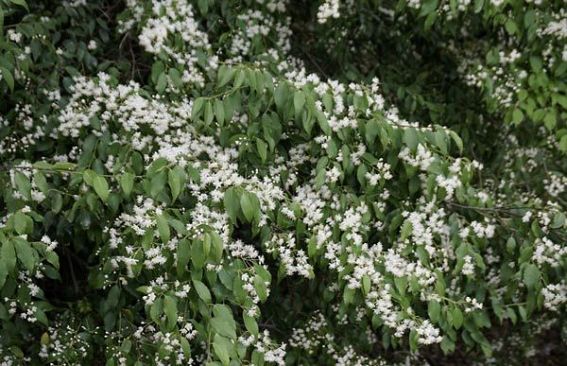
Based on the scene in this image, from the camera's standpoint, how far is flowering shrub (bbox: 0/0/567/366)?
8.85 feet

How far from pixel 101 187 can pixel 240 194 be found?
1.63 feet

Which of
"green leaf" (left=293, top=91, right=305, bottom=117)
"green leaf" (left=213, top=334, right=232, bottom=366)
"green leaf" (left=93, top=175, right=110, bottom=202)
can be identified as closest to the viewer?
"green leaf" (left=213, top=334, right=232, bottom=366)

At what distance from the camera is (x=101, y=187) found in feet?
8.57

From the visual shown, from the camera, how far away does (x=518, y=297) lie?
420 cm

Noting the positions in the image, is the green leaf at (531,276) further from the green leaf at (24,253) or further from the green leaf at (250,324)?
the green leaf at (24,253)

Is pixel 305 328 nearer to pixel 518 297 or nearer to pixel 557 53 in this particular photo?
pixel 518 297

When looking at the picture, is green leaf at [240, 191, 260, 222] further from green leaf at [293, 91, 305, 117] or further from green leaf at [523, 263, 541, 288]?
green leaf at [523, 263, 541, 288]

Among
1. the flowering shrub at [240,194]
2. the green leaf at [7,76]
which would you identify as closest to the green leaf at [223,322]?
the flowering shrub at [240,194]

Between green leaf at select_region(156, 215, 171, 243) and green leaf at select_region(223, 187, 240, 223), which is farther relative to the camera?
green leaf at select_region(223, 187, 240, 223)

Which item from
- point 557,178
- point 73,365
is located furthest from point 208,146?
point 557,178

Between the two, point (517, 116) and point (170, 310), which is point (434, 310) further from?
point (517, 116)

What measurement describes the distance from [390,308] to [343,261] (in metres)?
Result: 0.29

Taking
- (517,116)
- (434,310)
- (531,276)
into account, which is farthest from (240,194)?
(517,116)

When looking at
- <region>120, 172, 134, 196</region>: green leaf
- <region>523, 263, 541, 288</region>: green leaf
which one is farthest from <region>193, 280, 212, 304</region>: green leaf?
<region>523, 263, 541, 288</region>: green leaf
